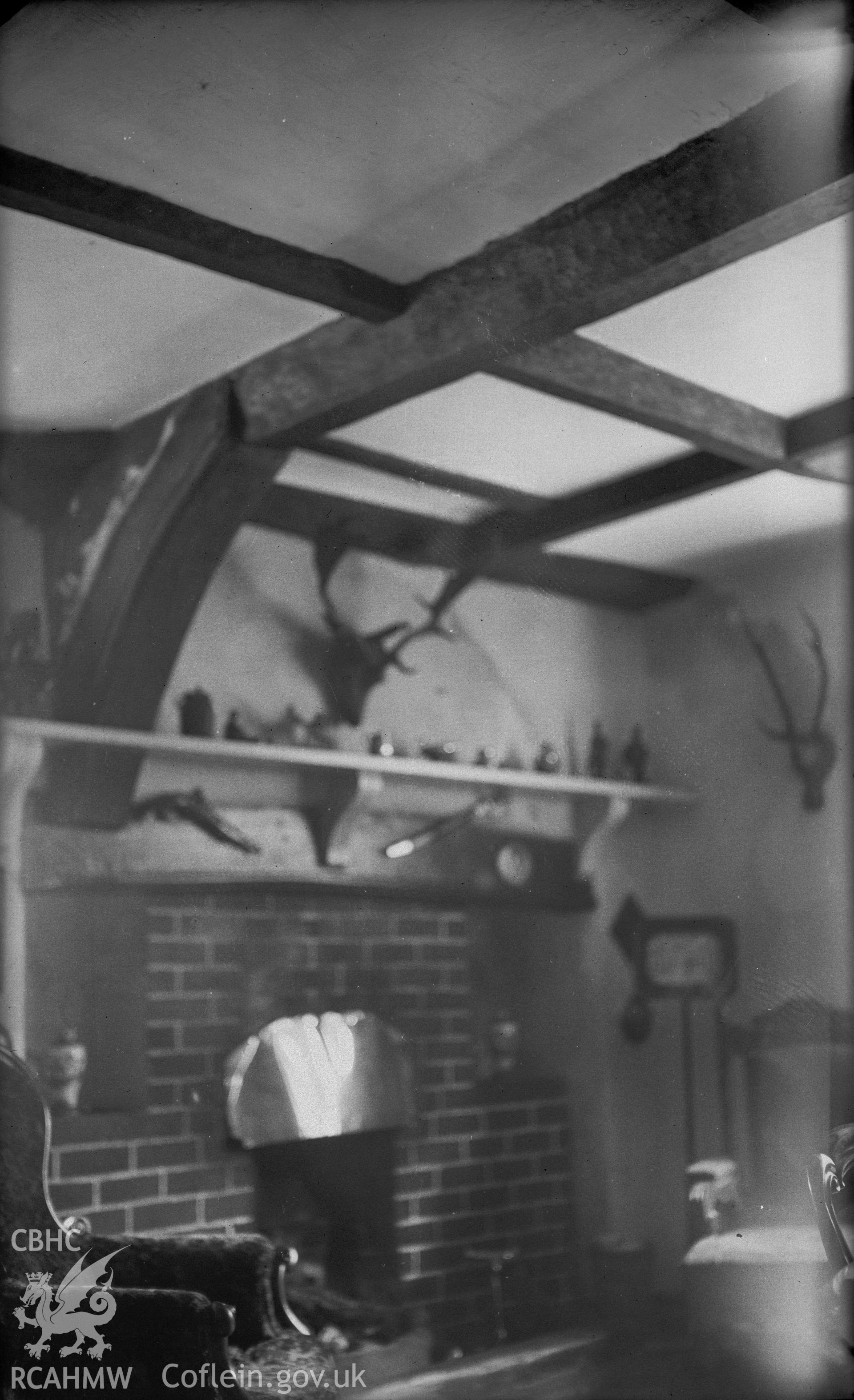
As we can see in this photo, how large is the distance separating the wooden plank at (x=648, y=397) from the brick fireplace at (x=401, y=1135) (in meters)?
1.58

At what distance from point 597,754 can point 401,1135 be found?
1243 millimetres

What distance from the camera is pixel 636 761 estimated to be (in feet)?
9.91

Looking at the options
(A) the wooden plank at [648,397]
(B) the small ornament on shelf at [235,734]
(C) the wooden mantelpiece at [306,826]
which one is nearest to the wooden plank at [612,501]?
(A) the wooden plank at [648,397]

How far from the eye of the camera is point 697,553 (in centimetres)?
323

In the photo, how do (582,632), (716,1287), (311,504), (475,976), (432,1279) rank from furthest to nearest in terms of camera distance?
1. (475,976)
2. (432,1279)
3. (311,504)
4. (582,632)
5. (716,1287)

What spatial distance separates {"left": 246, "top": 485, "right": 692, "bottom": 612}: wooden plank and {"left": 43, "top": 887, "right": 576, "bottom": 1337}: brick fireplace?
0.97m

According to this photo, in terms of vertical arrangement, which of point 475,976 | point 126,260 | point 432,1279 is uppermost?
point 126,260

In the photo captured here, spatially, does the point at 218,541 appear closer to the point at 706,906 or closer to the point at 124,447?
the point at 124,447

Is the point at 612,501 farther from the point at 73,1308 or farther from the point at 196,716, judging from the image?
the point at 73,1308

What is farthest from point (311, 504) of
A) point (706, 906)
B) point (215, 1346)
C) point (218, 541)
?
point (215, 1346)

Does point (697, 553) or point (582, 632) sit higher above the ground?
point (697, 553)

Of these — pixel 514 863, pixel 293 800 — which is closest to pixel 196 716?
pixel 293 800

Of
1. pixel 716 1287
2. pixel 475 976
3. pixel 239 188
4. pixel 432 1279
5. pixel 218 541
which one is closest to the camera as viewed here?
pixel 239 188

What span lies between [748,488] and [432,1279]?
220 centimetres
